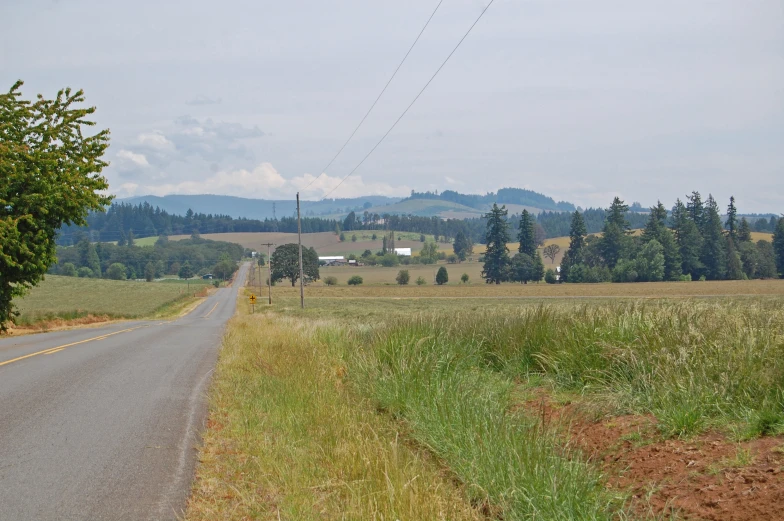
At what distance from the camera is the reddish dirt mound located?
562 cm

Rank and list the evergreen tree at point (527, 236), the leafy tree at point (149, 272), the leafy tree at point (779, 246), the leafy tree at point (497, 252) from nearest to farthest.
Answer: the leafy tree at point (779, 246)
the leafy tree at point (497, 252)
the evergreen tree at point (527, 236)
the leafy tree at point (149, 272)

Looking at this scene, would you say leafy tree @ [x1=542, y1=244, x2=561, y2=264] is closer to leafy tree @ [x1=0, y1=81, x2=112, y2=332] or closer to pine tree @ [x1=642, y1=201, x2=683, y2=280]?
pine tree @ [x1=642, y1=201, x2=683, y2=280]

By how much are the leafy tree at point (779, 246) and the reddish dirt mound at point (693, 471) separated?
361 ft

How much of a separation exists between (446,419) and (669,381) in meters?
2.74

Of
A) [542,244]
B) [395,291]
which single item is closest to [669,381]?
[395,291]

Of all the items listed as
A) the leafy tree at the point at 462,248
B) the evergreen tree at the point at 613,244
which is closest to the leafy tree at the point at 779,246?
the evergreen tree at the point at 613,244

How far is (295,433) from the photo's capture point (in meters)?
8.19

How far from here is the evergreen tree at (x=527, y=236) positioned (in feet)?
427

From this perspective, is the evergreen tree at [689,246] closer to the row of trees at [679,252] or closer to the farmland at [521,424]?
the row of trees at [679,252]

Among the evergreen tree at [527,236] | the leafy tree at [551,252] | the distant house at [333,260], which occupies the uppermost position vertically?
the evergreen tree at [527,236]

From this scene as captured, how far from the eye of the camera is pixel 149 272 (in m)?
161

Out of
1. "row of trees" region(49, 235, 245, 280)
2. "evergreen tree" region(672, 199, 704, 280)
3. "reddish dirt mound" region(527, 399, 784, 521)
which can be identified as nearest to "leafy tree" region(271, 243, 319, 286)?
"row of trees" region(49, 235, 245, 280)

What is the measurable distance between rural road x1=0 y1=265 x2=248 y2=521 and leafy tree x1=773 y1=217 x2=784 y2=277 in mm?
107434

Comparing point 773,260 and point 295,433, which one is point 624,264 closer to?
point 773,260
